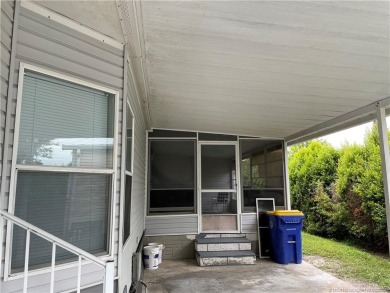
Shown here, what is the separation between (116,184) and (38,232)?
0.81m

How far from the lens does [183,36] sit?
232 cm

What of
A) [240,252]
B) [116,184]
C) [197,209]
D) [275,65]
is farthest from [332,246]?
[116,184]

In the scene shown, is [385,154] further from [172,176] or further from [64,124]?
[172,176]

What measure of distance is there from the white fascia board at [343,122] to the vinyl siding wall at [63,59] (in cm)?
338

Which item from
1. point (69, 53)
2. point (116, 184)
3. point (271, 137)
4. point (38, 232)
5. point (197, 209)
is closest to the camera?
point (38, 232)

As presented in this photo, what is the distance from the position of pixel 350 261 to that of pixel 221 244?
2.73 meters

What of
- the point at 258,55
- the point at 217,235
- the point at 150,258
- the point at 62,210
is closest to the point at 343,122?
the point at 258,55

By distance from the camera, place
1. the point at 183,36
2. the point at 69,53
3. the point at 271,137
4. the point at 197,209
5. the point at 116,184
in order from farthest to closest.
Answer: the point at 271,137 < the point at 197,209 < the point at 183,36 < the point at 116,184 < the point at 69,53

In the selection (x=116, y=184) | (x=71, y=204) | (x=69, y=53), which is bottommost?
(x=71, y=204)

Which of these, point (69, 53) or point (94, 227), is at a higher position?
point (69, 53)

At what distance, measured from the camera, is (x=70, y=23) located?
77.7 inches

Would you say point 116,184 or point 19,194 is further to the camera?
point 116,184

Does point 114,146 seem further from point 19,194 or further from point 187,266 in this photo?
point 187,266

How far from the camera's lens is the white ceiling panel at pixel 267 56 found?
194cm
